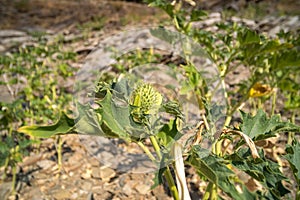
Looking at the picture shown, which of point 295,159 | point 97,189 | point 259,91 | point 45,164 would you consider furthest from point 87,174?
point 295,159

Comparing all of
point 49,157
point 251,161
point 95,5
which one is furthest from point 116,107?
point 95,5

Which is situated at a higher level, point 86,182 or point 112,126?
point 112,126

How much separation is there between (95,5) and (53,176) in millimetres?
6545

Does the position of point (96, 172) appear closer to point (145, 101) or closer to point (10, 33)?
point (145, 101)

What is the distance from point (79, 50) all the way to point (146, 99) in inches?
139

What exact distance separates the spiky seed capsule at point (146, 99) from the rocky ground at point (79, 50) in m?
0.70

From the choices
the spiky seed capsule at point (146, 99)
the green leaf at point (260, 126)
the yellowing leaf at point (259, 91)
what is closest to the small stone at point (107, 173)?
the yellowing leaf at point (259, 91)

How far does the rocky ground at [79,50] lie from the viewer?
1.64 meters

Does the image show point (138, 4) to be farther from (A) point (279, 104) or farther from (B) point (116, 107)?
(B) point (116, 107)

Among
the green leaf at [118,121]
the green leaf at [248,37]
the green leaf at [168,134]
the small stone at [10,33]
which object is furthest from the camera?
the small stone at [10,33]

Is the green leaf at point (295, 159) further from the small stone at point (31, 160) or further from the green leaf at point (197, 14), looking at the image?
the small stone at point (31, 160)

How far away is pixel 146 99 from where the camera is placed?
3.01 ft

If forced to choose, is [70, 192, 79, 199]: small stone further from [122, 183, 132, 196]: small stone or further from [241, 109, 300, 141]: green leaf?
[241, 109, 300, 141]: green leaf

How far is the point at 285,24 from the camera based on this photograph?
4.11 metres
